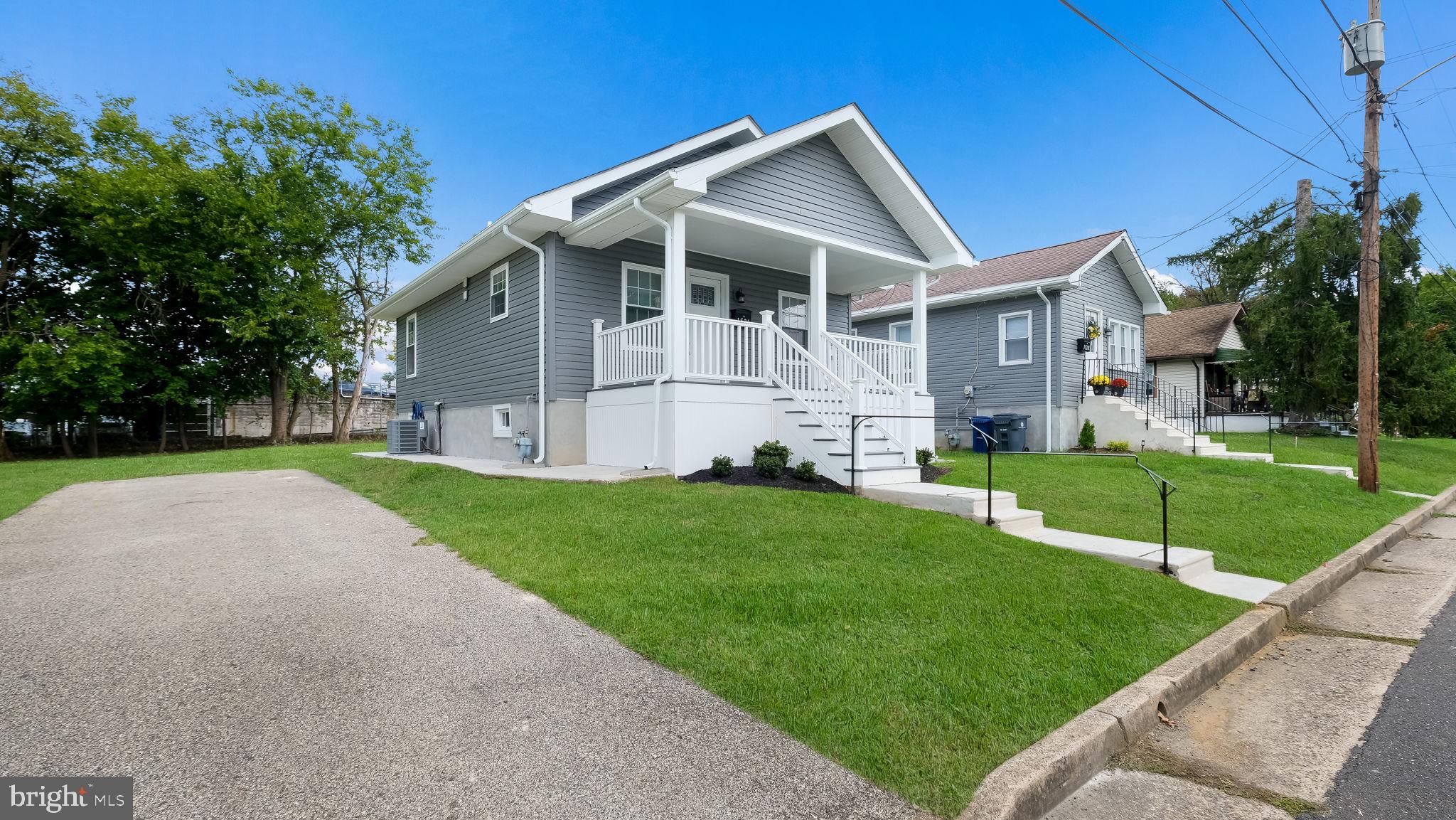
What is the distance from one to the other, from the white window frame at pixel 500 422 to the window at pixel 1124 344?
1482 centimetres

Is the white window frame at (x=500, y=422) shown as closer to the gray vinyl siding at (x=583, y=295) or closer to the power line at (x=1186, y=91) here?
the gray vinyl siding at (x=583, y=295)

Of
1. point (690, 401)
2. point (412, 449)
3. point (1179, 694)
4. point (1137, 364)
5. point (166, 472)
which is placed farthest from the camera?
point (1137, 364)

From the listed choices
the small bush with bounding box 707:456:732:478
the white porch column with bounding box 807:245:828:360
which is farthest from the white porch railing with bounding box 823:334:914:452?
the small bush with bounding box 707:456:732:478

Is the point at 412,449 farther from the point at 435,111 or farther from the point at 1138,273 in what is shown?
the point at 1138,273

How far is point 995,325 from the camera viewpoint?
55.7ft

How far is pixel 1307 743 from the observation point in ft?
9.66

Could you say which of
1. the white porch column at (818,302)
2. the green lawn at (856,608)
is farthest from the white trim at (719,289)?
the green lawn at (856,608)

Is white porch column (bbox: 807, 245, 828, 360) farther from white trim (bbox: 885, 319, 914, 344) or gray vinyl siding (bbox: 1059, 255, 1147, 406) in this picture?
gray vinyl siding (bbox: 1059, 255, 1147, 406)

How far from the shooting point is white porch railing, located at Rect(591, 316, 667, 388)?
30.1 feet

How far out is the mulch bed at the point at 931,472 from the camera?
30.8 ft

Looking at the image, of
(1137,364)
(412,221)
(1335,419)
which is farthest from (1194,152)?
(412,221)

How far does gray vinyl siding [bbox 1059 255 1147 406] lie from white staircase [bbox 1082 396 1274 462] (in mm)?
637

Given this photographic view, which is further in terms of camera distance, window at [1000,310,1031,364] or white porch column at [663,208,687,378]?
window at [1000,310,1031,364]

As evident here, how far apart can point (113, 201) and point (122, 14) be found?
22.3ft
